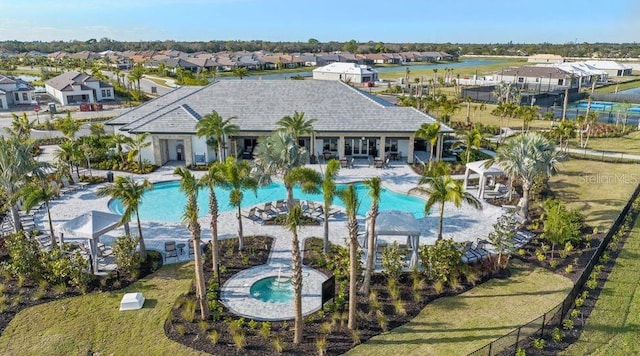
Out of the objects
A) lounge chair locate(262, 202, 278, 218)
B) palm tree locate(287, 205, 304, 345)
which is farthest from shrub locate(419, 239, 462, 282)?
lounge chair locate(262, 202, 278, 218)

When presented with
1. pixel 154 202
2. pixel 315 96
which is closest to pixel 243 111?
pixel 315 96

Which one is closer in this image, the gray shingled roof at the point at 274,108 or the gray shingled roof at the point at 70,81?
the gray shingled roof at the point at 274,108

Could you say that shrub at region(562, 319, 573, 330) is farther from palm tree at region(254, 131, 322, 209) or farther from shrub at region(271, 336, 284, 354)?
palm tree at region(254, 131, 322, 209)

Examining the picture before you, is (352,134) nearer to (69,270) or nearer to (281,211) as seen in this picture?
(281,211)

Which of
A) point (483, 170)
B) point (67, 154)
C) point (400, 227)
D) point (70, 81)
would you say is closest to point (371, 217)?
point (400, 227)

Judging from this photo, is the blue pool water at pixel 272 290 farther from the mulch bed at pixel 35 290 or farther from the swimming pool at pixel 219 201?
the swimming pool at pixel 219 201

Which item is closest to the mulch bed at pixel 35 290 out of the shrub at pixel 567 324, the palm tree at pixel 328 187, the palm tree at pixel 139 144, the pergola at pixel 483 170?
the palm tree at pixel 328 187
